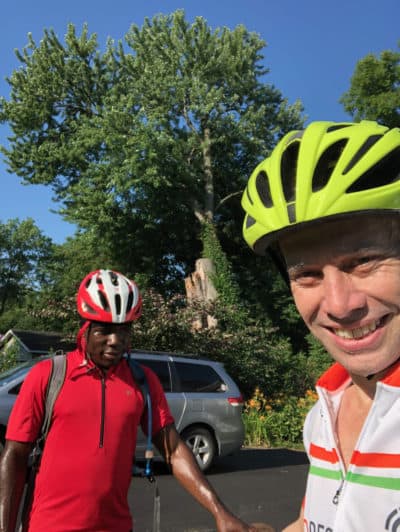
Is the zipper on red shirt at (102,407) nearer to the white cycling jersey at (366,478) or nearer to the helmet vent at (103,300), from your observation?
the helmet vent at (103,300)

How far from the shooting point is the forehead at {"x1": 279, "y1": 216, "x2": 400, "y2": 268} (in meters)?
1.27

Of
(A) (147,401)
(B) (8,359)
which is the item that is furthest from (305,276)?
(B) (8,359)

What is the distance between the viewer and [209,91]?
84.9 feet

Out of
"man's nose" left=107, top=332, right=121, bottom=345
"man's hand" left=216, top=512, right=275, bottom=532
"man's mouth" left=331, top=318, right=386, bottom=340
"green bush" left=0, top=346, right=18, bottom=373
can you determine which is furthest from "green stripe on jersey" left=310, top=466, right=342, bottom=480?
"green bush" left=0, top=346, right=18, bottom=373

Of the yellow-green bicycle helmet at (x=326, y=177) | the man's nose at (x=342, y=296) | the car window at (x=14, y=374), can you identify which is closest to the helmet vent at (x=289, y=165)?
the yellow-green bicycle helmet at (x=326, y=177)

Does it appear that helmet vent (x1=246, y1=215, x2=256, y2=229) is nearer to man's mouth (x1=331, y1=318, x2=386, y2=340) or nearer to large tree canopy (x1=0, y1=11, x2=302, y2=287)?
man's mouth (x1=331, y1=318, x2=386, y2=340)

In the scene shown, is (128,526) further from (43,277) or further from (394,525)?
(43,277)

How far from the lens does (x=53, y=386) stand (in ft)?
8.51

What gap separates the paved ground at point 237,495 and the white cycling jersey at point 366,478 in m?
5.24

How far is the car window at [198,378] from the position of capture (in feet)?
32.2

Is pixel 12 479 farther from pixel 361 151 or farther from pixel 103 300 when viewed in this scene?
pixel 361 151

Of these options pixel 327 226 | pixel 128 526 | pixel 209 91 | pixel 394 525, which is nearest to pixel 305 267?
pixel 327 226

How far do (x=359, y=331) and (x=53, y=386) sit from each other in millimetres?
1714

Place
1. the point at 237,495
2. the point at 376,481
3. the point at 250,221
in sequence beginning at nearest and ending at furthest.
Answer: the point at 376,481 < the point at 250,221 < the point at 237,495
